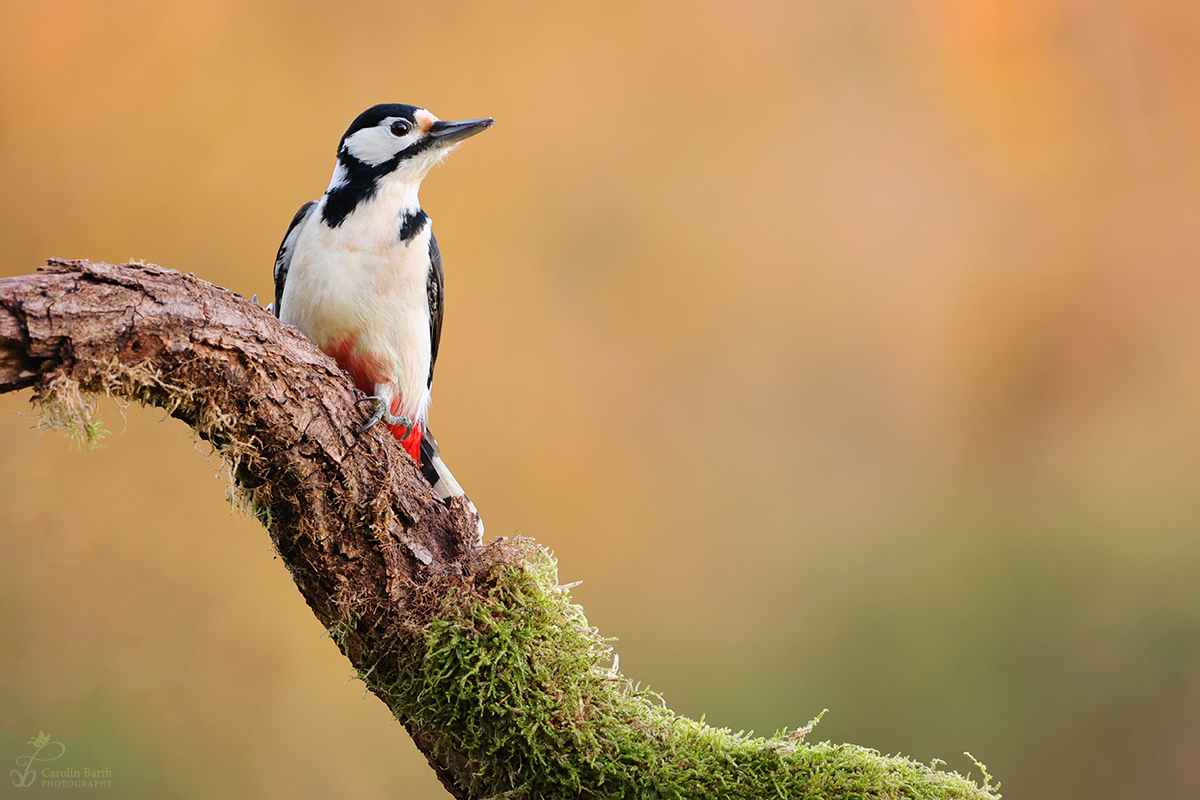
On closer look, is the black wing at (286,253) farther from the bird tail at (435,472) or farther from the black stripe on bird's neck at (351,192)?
the bird tail at (435,472)

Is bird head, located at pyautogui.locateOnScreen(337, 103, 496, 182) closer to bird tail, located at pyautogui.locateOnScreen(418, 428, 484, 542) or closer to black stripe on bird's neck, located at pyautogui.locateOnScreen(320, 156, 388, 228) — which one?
black stripe on bird's neck, located at pyautogui.locateOnScreen(320, 156, 388, 228)

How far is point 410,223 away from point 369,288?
0.23m

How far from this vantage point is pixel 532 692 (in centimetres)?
179

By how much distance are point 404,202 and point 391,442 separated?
81cm

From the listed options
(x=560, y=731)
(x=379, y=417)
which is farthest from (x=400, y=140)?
(x=560, y=731)

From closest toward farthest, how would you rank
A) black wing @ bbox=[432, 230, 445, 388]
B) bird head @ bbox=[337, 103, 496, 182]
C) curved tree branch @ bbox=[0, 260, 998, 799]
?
1. curved tree branch @ bbox=[0, 260, 998, 799]
2. bird head @ bbox=[337, 103, 496, 182]
3. black wing @ bbox=[432, 230, 445, 388]

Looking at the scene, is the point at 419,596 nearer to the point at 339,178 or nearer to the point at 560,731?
the point at 560,731

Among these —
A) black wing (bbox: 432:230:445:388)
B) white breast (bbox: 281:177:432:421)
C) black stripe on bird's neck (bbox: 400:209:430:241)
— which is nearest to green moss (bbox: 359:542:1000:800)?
white breast (bbox: 281:177:432:421)

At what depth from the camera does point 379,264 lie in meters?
2.37

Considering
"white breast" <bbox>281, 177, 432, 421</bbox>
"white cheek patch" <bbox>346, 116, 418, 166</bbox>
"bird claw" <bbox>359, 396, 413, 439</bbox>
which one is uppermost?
"white cheek patch" <bbox>346, 116, 418, 166</bbox>

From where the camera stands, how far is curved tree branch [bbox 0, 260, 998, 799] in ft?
5.51

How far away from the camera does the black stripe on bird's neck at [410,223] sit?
94.9 inches

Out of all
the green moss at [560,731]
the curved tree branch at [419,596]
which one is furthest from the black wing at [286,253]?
the green moss at [560,731]

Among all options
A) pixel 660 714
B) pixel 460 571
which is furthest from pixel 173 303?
pixel 660 714
